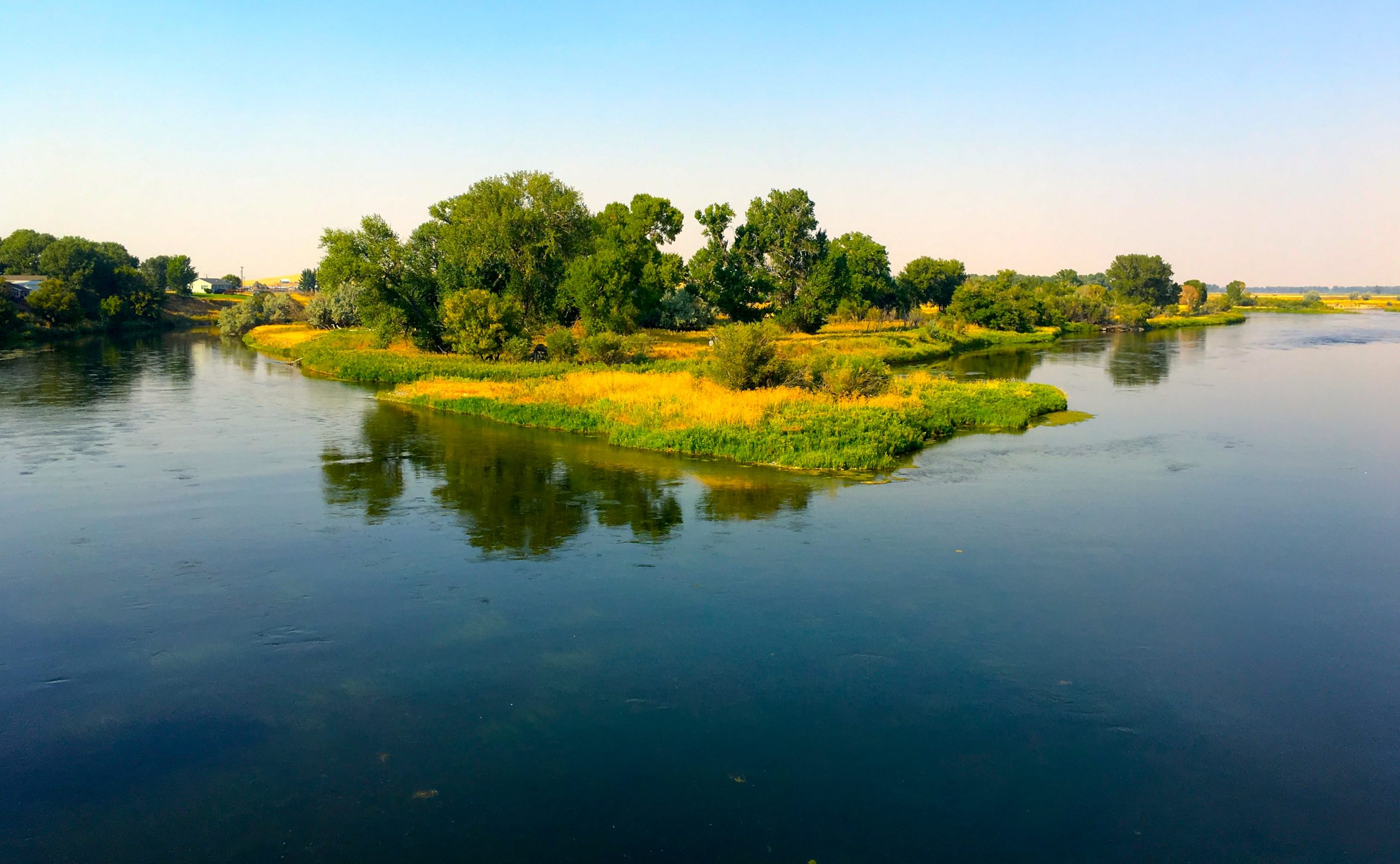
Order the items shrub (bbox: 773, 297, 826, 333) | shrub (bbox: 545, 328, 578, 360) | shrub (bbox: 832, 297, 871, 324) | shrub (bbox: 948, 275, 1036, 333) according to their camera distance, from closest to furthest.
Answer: shrub (bbox: 545, 328, 578, 360)
shrub (bbox: 773, 297, 826, 333)
shrub (bbox: 832, 297, 871, 324)
shrub (bbox: 948, 275, 1036, 333)

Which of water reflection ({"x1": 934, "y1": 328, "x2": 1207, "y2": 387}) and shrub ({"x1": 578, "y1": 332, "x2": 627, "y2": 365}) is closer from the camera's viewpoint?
shrub ({"x1": 578, "y1": 332, "x2": 627, "y2": 365})

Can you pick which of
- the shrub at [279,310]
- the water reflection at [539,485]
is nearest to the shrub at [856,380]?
the water reflection at [539,485]

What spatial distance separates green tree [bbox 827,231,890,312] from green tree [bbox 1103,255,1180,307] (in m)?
71.3

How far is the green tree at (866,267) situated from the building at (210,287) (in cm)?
10904

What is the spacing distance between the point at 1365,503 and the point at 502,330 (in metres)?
38.5

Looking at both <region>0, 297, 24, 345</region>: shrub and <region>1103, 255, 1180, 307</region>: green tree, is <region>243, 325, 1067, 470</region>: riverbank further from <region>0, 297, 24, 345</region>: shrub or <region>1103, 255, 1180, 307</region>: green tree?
<region>1103, 255, 1180, 307</region>: green tree

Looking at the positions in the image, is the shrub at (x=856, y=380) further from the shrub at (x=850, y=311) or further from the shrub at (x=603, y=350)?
the shrub at (x=850, y=311)

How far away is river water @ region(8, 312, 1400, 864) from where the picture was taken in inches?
343

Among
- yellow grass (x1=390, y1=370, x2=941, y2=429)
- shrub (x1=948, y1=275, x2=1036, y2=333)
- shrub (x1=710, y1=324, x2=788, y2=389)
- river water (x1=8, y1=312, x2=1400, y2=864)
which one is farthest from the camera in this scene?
shrub (x1=948, y1=275, x2=1036, y2=333)

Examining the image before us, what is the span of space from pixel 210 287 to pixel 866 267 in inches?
4547

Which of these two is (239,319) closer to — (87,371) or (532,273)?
(87,371)

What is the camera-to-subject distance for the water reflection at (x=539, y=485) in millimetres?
19188

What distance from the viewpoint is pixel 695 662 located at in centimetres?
1215

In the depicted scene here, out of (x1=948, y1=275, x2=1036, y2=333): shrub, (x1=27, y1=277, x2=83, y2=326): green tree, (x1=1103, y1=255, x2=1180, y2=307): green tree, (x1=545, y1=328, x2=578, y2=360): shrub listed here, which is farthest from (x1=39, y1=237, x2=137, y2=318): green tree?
(x1=1103, y1=255, x2=1180, y2=307): green tree
